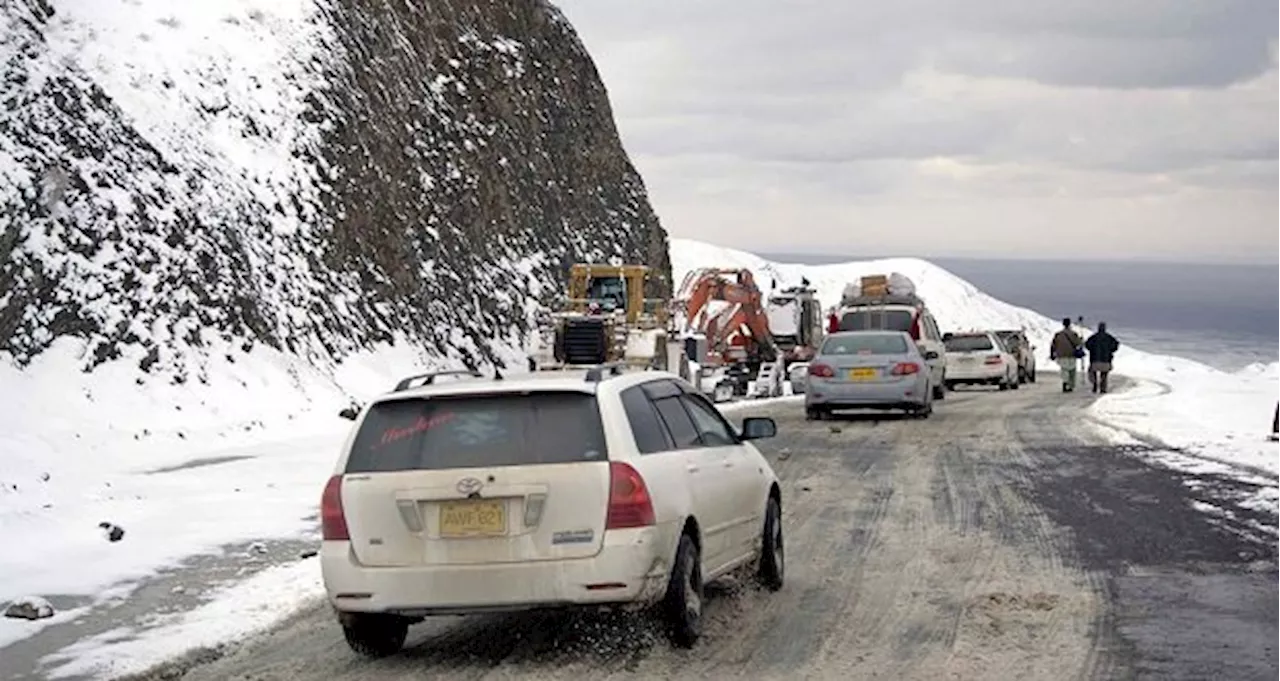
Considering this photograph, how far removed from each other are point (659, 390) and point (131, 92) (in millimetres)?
20867

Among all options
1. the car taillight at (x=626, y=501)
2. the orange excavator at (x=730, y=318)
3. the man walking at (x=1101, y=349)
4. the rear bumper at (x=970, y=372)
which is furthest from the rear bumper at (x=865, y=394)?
the car taillight at (x=626, y=501)

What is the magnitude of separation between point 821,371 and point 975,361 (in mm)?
14864

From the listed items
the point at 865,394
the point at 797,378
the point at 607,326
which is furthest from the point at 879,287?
the point at 865,394

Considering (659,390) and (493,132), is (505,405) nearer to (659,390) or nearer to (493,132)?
(659,390)

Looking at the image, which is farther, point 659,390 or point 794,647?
point 659,390

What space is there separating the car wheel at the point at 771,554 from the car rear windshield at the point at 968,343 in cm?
2947

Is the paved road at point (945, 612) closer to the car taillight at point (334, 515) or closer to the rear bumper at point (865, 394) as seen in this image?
the car taillight at point (334, 515)

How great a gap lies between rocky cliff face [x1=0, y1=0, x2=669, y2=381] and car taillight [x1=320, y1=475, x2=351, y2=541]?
45.9ft

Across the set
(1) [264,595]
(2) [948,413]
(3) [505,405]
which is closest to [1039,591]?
(3) [505,405]

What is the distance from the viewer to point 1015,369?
140ft

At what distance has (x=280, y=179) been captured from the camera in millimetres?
30500

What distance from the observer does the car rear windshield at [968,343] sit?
131 feet

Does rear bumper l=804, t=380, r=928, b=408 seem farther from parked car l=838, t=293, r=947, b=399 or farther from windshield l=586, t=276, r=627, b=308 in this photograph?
windshield l=586, t=276, r=627, b=308

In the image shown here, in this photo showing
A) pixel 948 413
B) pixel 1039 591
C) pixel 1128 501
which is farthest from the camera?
pixel 948 413
